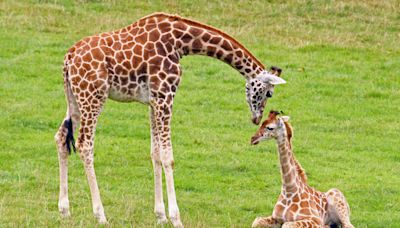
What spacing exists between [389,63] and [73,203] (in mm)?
12022

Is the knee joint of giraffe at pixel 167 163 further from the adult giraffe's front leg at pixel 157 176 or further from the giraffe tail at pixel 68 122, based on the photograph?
the giraffe tail at pixel 68 122

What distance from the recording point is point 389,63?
79.7ft

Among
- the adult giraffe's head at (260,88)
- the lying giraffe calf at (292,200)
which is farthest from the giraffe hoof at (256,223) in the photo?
the adult giraffe's head at (260,88)

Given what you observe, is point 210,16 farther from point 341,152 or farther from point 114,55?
point 114,55

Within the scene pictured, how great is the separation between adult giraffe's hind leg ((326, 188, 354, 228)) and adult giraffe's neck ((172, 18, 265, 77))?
190 centimetres

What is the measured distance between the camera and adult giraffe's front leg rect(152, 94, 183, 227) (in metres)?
13.1

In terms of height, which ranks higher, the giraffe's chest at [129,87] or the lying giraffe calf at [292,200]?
the giraffe's chest at [129,87]

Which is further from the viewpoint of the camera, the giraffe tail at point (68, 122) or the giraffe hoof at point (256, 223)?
the giraffe tail at point (68, 122)

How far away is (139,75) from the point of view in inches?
518

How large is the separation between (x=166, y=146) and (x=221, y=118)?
721 cm

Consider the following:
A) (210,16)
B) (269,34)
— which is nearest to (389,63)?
(269,34)

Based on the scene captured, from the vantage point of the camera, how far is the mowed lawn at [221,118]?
1475 centimetres

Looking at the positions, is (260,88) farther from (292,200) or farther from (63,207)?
(63,207)

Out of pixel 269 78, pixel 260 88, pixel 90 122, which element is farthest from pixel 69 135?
pixel 269 78
